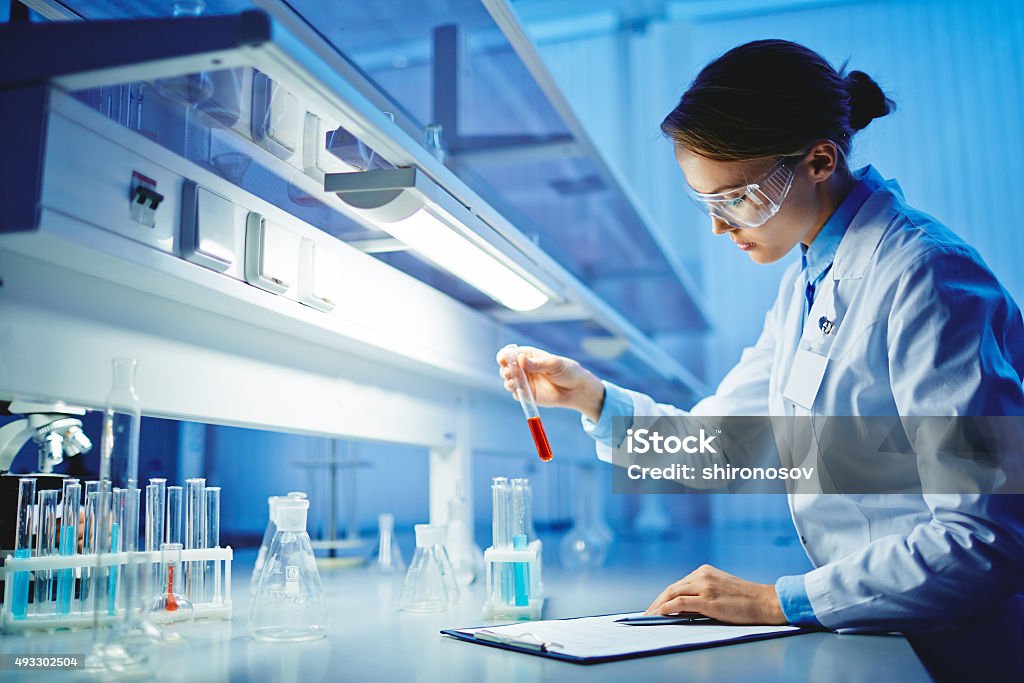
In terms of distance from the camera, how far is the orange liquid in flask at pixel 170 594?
1162 millimetres

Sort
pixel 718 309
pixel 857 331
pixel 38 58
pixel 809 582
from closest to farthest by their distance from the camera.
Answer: pixel 38 58
pixel 809 582
pixel 857 331
pixel 718 309

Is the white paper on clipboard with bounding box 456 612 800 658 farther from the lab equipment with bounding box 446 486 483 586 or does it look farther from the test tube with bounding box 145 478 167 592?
the lab equipment with bounding box 446 486 483 586

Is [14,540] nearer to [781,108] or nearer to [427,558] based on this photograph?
[427,558]

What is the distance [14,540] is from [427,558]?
25.2 inches

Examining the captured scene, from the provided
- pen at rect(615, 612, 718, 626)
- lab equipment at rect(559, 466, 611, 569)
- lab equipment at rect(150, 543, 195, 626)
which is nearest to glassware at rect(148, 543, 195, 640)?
lab equipment at rect(150, 543, 195, 626)

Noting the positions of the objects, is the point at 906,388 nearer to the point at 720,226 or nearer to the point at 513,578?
the point at 720,226

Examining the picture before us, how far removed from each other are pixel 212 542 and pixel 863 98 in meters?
1.32

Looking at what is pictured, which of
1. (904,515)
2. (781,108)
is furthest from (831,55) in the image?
(904,515)

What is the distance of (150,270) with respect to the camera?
38.9 inches

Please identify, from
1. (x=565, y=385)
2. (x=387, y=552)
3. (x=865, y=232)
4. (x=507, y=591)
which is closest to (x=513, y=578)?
(x=507, y=591)

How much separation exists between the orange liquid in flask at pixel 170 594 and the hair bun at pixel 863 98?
4.32 ft

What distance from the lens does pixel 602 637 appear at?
1.07 meters

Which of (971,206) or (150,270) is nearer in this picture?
(150,270)

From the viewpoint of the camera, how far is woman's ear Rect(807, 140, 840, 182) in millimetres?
1340
